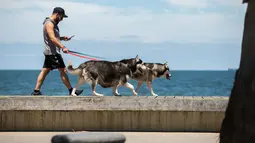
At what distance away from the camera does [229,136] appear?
4.45 metres

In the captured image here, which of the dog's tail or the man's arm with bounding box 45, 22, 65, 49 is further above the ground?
the man's arm with bounding box 45, 22, 65, 49

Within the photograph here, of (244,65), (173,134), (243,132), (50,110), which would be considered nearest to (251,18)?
(244,65)

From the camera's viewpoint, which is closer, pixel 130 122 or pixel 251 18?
pixel 251 18

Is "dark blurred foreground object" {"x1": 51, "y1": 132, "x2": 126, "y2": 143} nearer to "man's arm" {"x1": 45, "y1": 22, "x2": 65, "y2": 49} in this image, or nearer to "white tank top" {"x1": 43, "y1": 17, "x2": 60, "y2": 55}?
"man's arm" {"x1": 45, "y1": 22, "x2": 65, "y2": 49}

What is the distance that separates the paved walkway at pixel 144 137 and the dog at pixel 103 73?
1.39 meters

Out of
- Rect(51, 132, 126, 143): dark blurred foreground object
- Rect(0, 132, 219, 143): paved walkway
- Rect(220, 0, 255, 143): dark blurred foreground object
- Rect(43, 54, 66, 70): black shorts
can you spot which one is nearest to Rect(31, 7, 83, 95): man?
Rect(43, 54, 66, 70): black shorts

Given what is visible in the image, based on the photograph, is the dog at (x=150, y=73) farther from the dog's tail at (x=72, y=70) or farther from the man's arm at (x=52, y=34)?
the man's arm at (x=52, y=34)

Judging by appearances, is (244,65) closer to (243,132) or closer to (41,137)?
(243,132)

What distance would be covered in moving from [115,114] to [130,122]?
12.2 inches

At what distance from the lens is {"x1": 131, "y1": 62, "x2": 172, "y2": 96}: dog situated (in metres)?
12.2

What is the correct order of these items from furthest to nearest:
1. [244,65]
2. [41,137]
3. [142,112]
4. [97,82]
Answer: [97,82] < [142,112] < [41,137] < [244,65]

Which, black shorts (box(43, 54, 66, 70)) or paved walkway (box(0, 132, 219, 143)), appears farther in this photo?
black shorts (box(43, 54, 66, 70))

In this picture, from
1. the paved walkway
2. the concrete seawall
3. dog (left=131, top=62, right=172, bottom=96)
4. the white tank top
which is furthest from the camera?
dog (left=131, top=62, right=172, bottom=96)

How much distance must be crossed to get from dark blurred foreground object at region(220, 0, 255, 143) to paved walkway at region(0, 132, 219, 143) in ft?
15.6
